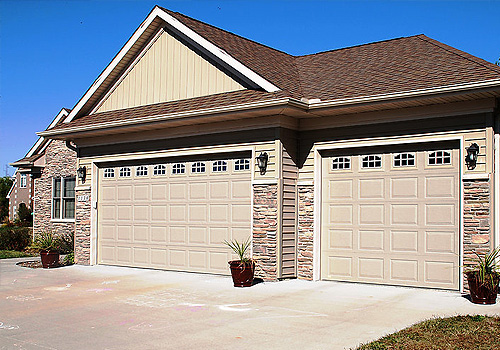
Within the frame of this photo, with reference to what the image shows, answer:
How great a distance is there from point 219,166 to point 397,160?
4.15 m

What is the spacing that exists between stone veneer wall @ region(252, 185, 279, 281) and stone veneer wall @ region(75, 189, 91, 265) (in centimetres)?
585

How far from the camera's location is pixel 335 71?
1375cm

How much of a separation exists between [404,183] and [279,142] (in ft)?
8.85

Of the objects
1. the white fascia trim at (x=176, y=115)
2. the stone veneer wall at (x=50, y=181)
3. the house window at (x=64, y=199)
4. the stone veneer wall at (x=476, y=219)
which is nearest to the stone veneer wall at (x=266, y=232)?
the white fascia trim at (x=176, y=115)

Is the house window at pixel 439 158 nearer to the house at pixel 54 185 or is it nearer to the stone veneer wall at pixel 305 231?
the stone veneer wall at pixel 305 231

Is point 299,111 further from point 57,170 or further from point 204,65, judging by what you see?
point 57,170

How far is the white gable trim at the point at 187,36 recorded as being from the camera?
12.4 m

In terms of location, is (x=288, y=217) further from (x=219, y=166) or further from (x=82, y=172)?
(x=82, y=172)

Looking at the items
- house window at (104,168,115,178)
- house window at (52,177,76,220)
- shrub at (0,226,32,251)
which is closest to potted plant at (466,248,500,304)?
house window at (104,168,115,178)

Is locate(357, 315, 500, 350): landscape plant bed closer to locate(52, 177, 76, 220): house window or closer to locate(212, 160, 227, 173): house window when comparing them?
locate(212, 160, 227, 173): house window

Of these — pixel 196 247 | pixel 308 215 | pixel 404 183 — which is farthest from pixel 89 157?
pixel 404 183

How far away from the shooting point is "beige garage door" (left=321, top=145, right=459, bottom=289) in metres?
10.7

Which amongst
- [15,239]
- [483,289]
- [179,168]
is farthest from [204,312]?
[15,239]

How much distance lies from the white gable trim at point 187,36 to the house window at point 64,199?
504cm
